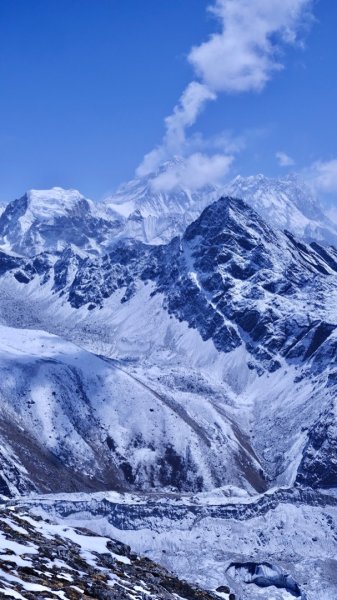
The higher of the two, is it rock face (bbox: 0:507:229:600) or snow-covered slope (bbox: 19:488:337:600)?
rock face (bbox: 0:507:229:600)

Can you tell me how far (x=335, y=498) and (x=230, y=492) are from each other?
2870 cm

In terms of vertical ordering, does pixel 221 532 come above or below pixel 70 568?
below

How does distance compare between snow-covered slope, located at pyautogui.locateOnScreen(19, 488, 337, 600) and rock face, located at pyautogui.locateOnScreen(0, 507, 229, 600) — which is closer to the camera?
rock face, located at pyautogui.locateOnScreen(0, 507, 229, 600)

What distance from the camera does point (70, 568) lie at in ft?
138

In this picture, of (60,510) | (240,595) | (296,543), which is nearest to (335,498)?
(296,543)

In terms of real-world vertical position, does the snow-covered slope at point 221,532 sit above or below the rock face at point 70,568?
below

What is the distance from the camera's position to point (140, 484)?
19800cm

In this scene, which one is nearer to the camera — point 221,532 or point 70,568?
point 70,568

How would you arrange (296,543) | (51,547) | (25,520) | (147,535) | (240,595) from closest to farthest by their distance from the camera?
(51,547), (25,520), (240,595), (147,535), (296,543)

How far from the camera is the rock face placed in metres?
35.2

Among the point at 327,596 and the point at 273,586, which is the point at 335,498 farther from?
the point at 273,586

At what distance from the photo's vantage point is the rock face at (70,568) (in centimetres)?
3516

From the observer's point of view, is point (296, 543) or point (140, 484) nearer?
point (296, 543)

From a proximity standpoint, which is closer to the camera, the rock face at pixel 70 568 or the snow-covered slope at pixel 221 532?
the rock face at pixel 70 568
